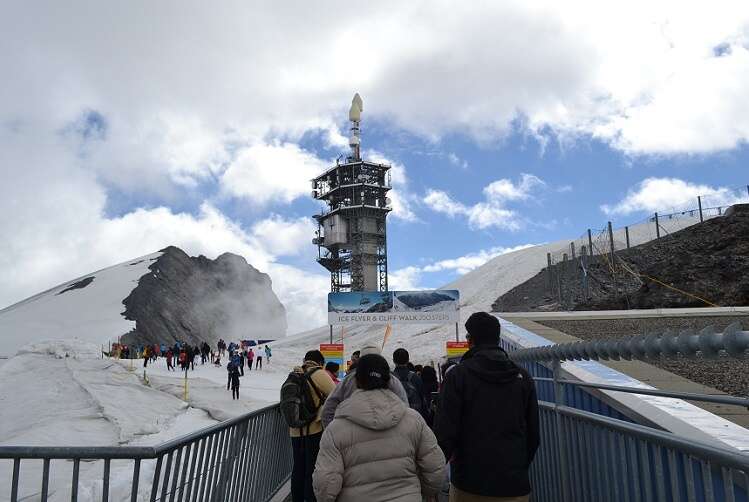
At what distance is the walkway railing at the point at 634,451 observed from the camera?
207 cm

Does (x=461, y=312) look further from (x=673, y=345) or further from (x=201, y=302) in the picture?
(x=201, y=302)

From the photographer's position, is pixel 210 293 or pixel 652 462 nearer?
pixel 652 462

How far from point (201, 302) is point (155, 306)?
18.0 metres

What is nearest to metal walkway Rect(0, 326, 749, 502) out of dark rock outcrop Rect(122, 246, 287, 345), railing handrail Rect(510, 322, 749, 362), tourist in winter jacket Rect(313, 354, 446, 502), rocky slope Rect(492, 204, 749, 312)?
railing handrail Rect(510, 322, 749, 362)

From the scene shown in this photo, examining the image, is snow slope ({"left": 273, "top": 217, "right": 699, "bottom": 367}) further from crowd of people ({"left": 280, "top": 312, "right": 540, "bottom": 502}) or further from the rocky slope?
crowd of people ({"left": 280, "top": 312, "right": 540, "bottom": 502})

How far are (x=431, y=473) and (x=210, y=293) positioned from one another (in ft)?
357

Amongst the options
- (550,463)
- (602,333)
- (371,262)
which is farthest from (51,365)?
(371,262)

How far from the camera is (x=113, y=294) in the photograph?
8544 cm

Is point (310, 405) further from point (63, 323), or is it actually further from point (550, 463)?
point (63, 323)

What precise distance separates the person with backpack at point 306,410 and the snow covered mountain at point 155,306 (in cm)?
5794

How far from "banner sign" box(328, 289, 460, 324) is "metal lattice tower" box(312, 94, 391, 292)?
40453 mm

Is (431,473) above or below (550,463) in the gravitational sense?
above

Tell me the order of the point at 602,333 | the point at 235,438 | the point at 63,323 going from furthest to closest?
the point at 63,323 < the point at 602,333 < the point at 235,438

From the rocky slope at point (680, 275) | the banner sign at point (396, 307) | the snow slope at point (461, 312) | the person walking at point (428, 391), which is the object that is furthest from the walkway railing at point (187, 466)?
the rocky slope at point (680, 275)
